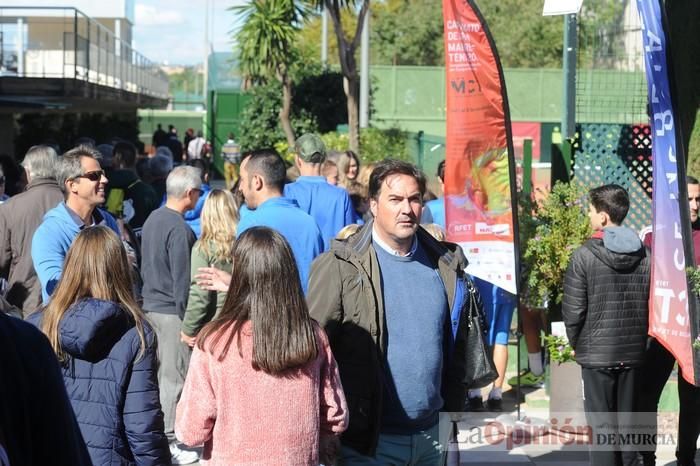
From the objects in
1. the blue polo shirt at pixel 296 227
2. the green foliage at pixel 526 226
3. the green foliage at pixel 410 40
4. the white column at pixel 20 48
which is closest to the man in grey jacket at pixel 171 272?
the blue polo shirt at pixel 296 227

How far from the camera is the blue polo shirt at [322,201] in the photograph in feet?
24.2

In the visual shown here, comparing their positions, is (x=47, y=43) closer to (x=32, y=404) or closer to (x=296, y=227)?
(x=296, y=227)

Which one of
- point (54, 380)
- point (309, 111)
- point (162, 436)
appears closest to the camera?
point (54, 380)

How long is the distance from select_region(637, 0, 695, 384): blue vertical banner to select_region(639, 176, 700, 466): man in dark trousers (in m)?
0.98

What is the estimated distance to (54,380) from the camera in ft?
6.41

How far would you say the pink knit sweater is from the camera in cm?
374

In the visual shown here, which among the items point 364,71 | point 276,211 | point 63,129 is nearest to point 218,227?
point 276,211

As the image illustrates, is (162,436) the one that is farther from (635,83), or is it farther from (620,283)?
(635,83)

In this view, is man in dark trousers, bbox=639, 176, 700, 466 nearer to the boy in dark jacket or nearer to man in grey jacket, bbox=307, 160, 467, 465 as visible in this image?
the boy in dark jacket

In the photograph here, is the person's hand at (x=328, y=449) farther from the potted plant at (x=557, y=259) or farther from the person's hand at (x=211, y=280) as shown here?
the potted plant at (x=557, y=259)

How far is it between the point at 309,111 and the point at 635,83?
15.9 meters

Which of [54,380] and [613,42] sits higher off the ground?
[613,42]

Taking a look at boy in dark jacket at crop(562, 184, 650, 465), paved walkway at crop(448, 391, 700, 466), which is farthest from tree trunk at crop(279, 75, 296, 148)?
boy in dark jacket at crop(562, 184, 650, 465)

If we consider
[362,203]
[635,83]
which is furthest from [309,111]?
[362,203]
